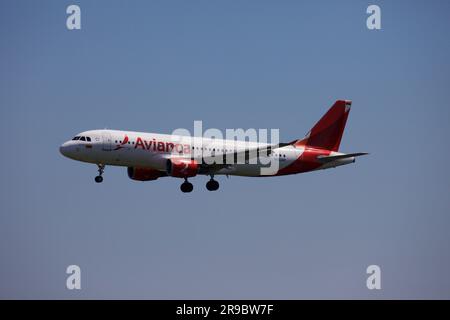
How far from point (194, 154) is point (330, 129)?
14664mm

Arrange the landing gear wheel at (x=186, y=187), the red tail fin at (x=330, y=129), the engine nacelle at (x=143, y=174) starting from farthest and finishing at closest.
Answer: the red tail fin at (x=330, y=129) < the engine nacelle at (x=143, y=174) < the landing gear wheel at (x=186, y=187)

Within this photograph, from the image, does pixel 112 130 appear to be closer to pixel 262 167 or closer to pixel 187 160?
pixel 187 160

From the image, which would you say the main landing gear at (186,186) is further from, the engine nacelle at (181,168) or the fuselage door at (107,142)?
the fuselage door at (107,142)

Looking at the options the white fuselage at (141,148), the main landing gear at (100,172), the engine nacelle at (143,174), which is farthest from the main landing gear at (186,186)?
the main landing gear at (100,172)

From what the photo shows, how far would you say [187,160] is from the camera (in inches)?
3413

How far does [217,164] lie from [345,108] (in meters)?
16.3

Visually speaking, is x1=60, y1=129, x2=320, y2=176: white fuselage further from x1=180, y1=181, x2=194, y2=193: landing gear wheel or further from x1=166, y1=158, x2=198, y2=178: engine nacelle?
x1=180, y1=181, x2=194, y2=193: landing gear wheel

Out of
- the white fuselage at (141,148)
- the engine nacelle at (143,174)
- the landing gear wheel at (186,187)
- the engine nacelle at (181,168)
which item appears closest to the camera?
the white fuselage at (141,148)

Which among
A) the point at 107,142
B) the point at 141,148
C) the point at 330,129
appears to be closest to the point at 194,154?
the point at 141,148

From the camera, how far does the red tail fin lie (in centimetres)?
9512

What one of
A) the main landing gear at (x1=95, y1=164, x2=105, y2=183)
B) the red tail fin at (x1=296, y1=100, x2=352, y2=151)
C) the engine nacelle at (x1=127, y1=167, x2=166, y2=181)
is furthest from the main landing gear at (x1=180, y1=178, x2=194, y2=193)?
the red tail fin at (x1=296, y1=100, x2=352, y2=151)

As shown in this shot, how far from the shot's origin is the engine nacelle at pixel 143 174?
297 feet

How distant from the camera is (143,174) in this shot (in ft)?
298
